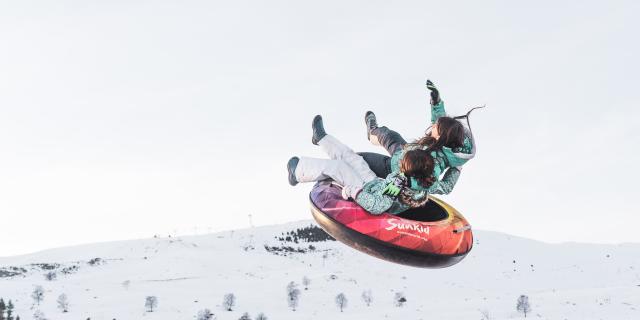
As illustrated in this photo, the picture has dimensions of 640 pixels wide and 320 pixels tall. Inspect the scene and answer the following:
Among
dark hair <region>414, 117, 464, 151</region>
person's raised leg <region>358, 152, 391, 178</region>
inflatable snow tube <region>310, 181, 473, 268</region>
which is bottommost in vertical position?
inflatable snow tube <region>310, 181, 473, 268</region>

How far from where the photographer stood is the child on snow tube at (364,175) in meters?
8.12

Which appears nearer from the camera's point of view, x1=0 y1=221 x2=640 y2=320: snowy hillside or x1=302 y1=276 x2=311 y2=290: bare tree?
x1=0 y1=221 x2=640 y2=320: snowy hillside

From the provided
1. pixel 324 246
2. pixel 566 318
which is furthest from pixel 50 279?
pixel 566 318

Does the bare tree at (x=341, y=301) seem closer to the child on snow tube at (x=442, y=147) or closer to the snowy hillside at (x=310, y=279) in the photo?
the snowy hillside at (x=310, y=279)

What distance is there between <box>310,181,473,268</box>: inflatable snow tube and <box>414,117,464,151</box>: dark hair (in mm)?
1188

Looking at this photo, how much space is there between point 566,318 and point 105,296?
41172 mm

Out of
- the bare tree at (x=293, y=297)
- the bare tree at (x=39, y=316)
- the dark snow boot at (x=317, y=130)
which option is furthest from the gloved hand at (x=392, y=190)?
the bare tree at (x=293, y=297)

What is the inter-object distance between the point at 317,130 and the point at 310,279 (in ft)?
203

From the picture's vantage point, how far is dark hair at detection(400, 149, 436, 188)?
8.02m

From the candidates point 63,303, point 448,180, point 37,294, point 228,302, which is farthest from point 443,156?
point 37,294

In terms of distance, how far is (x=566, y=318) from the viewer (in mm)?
48375

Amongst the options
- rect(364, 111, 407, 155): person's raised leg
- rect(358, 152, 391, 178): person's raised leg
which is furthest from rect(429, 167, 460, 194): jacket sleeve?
rect(358, 152, 391, 178): person's raised leg

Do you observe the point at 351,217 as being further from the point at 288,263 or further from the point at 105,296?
the point at 288,263

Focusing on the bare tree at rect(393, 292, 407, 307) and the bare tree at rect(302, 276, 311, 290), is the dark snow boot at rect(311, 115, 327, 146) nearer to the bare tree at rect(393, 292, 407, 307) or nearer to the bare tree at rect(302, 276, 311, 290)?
the bare tree at rect(393, 292, 407, 307)
